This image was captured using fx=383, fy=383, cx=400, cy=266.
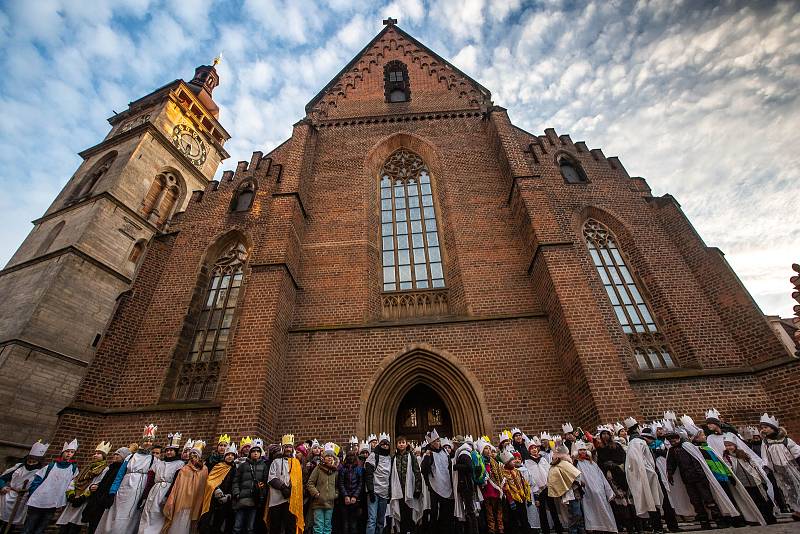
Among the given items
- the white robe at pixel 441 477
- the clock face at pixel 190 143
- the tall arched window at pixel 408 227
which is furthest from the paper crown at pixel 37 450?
the clock face at pixel 190 143

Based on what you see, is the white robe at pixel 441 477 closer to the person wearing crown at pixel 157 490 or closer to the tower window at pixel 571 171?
the person wearing crown at pixel 157 490

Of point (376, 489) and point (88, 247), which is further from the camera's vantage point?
point (88, 247)

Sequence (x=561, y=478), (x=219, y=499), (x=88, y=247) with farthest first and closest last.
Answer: (x=88, y=247), (x=561, y=478), (x=219, y=499)

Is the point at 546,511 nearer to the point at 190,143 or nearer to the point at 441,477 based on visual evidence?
the point at 441,477

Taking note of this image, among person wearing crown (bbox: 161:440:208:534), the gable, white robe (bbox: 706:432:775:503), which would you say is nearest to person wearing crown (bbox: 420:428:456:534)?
person wearing crown (bbox: 161:440:208:534)

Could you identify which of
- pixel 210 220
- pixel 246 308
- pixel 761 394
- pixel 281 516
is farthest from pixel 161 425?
pixel 761 394

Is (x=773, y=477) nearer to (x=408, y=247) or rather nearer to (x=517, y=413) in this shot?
(x=517, y=413)

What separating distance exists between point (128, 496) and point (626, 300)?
10648 millimetres

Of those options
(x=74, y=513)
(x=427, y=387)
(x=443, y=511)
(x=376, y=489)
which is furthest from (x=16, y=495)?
(x=427, y=387)

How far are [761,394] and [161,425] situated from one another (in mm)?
12357

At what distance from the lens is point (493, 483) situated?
5.21 meters

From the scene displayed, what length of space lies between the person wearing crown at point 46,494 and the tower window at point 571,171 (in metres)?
13.5

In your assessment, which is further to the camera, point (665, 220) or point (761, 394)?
point (665, 220)

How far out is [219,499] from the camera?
4.88m
